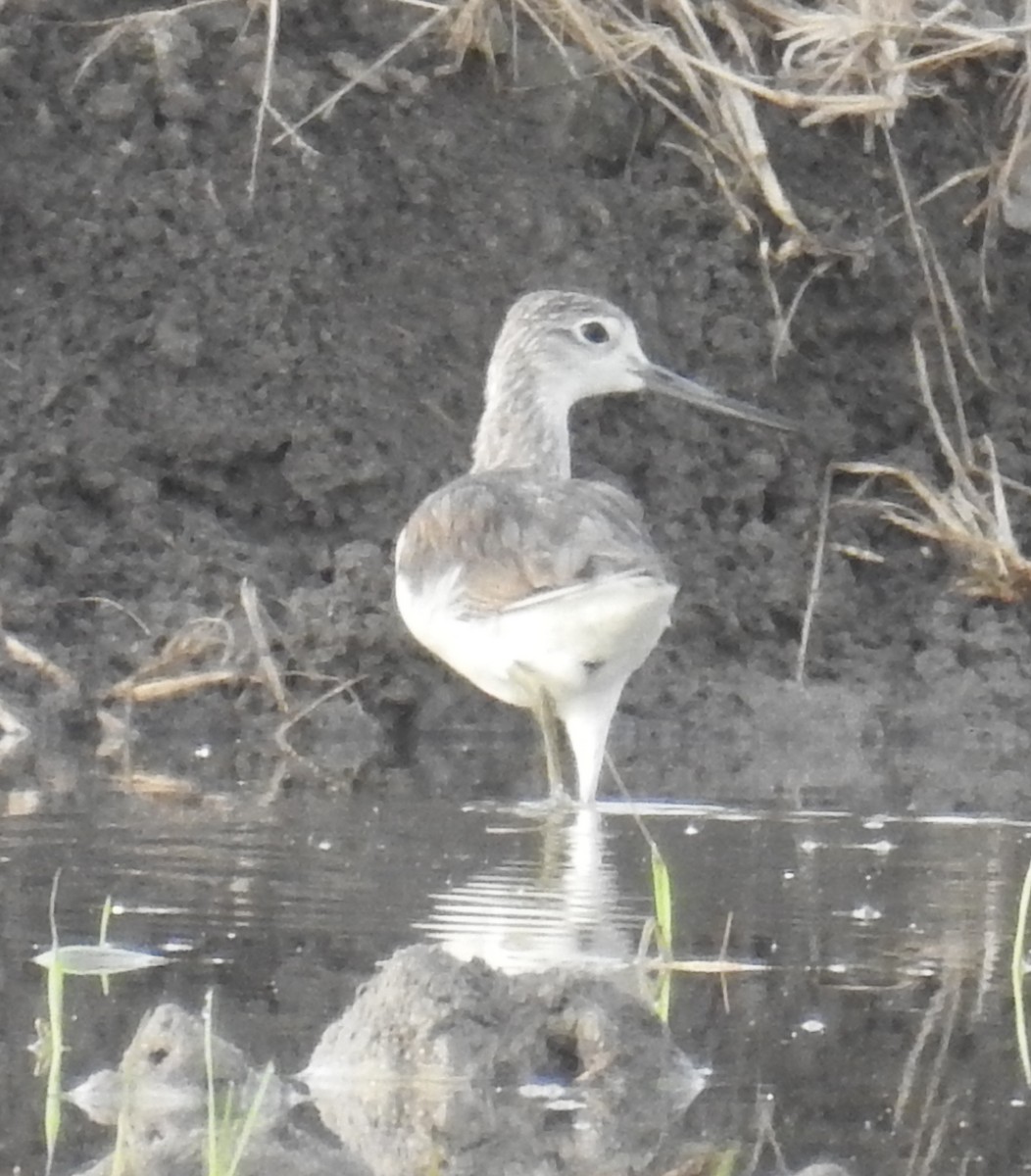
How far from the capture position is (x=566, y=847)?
5.63m

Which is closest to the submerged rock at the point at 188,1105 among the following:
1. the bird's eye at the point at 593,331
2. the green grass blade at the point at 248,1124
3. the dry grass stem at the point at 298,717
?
the green grass blade at the point at 248,1124

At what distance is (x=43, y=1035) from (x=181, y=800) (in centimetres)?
219

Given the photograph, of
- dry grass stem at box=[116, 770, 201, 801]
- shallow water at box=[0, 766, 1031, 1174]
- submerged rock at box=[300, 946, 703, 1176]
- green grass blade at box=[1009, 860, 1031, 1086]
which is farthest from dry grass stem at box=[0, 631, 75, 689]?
submerged rock at box=[300, 946, 703, 1176]

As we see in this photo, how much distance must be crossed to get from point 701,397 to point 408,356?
1042 millimetres

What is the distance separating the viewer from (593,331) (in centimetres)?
757

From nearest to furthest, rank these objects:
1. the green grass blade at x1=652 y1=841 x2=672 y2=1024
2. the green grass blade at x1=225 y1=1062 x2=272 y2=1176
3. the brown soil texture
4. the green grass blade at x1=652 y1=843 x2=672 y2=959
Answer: the green grass blade at x1=225 y1=1062 x2=272 y2=1176 → the green grass blade at x1=652 y1=841 x2=672 y2=1024 → the green grass blade at x1=652 y1=843 x2=672 y2=959 → the brown soil texture

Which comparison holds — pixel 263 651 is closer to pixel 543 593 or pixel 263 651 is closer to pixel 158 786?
pixel 158 786

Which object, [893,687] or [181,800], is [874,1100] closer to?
[181,800]

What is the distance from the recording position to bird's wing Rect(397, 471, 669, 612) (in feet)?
19.4

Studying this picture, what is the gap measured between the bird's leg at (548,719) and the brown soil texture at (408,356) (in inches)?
32.9

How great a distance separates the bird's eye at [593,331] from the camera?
753 cm

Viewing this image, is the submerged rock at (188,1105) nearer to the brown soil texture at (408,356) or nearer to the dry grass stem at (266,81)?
the brown soil texture at (408,356)

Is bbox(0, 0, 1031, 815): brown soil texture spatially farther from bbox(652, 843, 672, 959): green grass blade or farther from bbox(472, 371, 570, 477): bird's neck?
bbox(652, 843, 672, 959): green grass blade

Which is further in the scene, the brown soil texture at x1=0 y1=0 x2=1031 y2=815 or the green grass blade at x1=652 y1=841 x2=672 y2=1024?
the brown soil texture at x1=0 y1=0 x2=1031 y2=815
